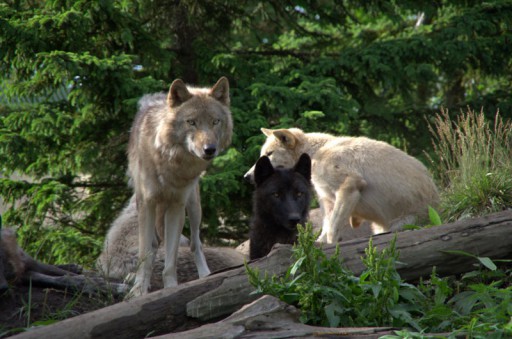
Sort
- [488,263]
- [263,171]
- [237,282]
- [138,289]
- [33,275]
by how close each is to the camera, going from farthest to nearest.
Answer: [263,171]
[138,289]
[33,275]
[488,263]
[237,282]

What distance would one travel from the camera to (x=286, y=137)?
8.83m

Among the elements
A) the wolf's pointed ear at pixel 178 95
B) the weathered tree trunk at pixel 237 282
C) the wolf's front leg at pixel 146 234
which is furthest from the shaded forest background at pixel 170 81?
the weathered tree trunk at pixel 237 282

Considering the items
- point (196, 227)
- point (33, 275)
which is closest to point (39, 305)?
point (33, 275)

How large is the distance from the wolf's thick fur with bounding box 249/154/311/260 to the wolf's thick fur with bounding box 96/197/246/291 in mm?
843

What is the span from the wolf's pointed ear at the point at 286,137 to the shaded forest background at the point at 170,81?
67.4 inches

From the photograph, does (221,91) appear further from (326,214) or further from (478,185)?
(478,185)

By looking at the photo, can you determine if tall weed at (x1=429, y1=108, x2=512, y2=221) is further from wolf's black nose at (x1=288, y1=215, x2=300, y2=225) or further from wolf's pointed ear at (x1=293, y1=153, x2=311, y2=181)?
wolf's black nose at (x1=288, y1=215, x2=300, y2=225)

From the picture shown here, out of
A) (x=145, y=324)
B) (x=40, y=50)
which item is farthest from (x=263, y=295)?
(x=40, y=50)

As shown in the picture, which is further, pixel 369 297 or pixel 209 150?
pixel 209 150

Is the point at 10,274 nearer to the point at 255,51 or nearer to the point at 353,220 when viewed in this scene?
the point at 353,220

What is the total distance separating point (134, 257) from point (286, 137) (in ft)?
8.86

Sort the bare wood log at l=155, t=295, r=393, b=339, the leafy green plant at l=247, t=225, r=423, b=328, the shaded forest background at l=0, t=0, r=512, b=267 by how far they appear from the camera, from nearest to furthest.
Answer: the bare wood log at l=155, t=295, r=393, b=339
the leafy green plant at l=247, t=225, r=423, b=328
the shaded forest background at l=0, t=0, r=512, b=267

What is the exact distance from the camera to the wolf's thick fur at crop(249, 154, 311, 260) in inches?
256

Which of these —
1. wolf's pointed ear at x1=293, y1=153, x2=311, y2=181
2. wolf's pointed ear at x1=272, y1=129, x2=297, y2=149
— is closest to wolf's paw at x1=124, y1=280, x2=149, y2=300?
wolf's pointed ear at x1=293, y1=153, x2=311, y2=181
